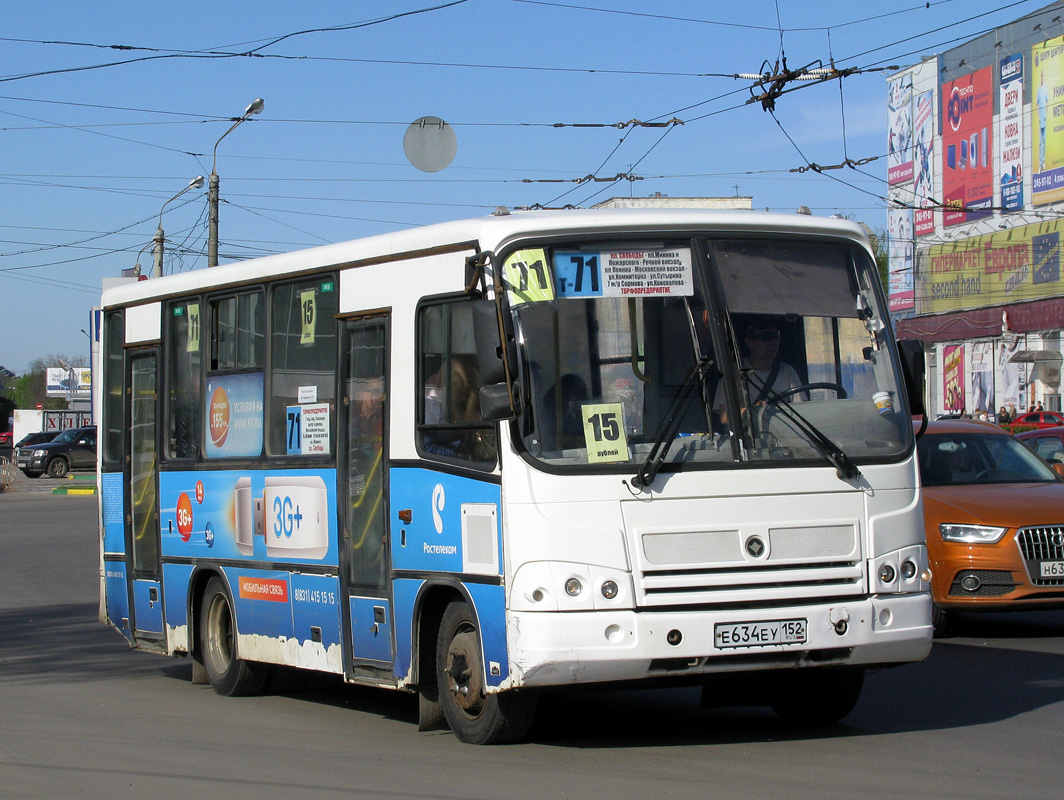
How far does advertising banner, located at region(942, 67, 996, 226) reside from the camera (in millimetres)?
53312

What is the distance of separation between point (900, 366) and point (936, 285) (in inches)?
2099

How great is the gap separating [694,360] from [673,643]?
1.40 metres

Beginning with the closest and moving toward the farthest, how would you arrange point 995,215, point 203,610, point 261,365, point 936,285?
1. point 261,365
2. point 203,610
3. point 995,215
4. point 936,285

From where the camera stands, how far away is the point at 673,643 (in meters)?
6.81

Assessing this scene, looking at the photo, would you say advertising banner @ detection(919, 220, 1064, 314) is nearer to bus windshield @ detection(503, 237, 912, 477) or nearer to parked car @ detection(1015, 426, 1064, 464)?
parked car @ detection(1015, 426, 1064, 464)

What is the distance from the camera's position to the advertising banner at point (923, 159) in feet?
191

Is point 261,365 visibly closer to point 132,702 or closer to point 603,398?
point 132,702

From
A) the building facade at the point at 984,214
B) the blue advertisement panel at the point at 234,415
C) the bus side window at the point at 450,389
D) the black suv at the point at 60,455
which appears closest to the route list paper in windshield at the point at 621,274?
the bus side window at the point at 450,389

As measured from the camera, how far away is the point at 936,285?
193ft

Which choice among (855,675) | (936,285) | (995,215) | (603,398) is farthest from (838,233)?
(936,285)

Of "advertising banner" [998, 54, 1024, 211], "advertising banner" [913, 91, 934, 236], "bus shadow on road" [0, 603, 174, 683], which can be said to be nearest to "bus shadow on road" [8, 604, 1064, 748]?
"bus shadow on road" [0, 603, 174, 683]

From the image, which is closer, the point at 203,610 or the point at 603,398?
the point at 603,398

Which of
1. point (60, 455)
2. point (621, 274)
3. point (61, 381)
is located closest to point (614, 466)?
point (621, 274)

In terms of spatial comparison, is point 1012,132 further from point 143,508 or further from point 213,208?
point 143,508
